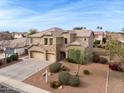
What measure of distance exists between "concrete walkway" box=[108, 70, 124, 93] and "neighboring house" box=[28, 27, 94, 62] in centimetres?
878

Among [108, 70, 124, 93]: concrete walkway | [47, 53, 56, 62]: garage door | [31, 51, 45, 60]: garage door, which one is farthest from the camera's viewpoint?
[31, 51, 45, 60]: garage door

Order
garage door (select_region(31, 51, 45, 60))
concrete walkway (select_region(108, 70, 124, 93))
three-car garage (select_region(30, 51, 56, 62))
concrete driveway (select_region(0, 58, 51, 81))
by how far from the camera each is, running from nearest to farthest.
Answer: concrete walkway (select_region(108, 70, 124, 93)) → concrete driveway (select_region(0, 58, 51, 81)) → three-car garage (select_region(30, 51, 56, 62)) → garage door (select_region(31, 51, 45, 60))

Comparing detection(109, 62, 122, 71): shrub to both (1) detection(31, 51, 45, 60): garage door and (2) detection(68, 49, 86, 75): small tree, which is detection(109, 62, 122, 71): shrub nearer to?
(2) detection(68, 49, 86, 75): small tree

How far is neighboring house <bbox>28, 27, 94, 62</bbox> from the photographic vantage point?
33.1 meters

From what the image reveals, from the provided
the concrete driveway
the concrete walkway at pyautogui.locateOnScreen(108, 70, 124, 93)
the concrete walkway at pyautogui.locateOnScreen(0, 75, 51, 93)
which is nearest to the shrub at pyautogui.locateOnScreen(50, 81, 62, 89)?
the concrete walkway at pyautogui.locateOnScreen(0, 75, 51, 93)

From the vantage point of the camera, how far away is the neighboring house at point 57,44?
33125mm

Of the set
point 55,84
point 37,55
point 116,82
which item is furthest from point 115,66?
point 37,55

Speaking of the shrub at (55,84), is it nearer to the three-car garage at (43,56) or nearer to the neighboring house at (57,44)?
the neighboring house at (57,44)

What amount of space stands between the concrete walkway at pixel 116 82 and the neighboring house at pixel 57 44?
8776mm

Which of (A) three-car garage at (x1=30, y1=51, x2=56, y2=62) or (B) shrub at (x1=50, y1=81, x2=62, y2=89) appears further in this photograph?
(A) three-car garage at (x1=30, y1=51, x2=56, y2=62)

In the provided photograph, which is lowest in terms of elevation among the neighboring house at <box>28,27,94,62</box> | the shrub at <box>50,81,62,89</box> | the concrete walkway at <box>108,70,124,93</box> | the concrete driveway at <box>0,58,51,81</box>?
the concrete walkway at <box>108,70,124,93</box>

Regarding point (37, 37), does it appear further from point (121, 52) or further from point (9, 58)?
point (121, 52)

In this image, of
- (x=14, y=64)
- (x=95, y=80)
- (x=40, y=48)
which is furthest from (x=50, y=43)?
(x=95, y=80)

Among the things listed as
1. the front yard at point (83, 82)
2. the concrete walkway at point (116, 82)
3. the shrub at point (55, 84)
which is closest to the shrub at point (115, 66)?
the concrete walkway at point (116, 82)
